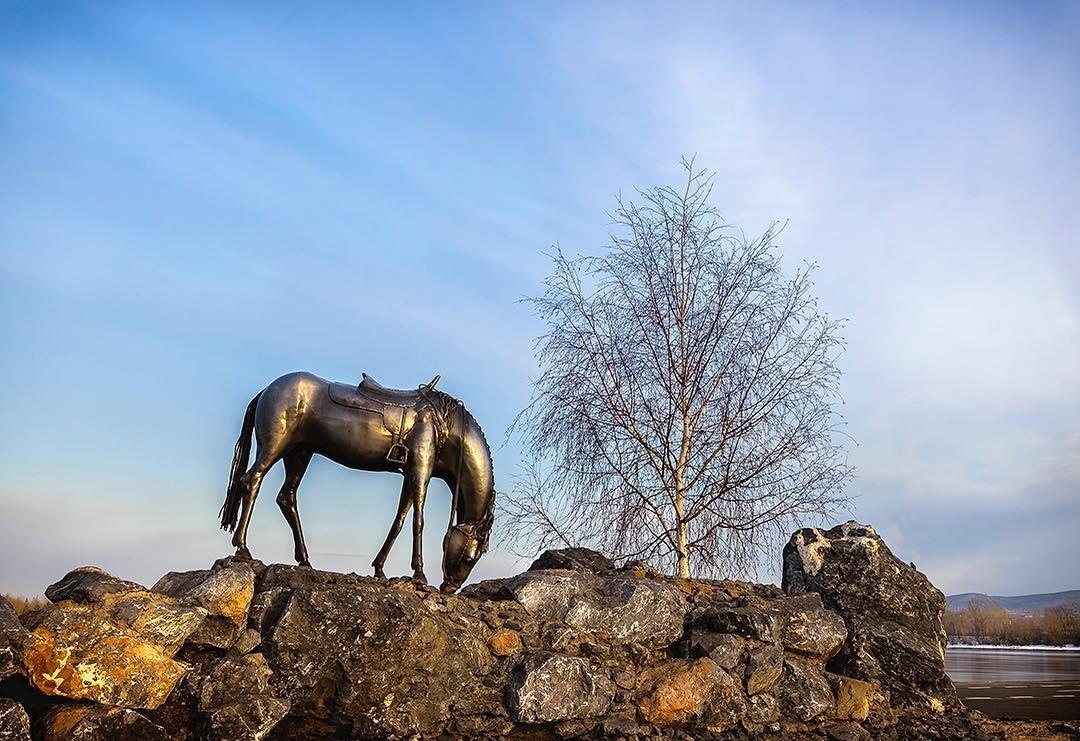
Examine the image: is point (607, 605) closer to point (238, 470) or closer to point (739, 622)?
point (739, 622)

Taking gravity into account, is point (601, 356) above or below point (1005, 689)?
above

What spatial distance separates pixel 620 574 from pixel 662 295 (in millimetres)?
4942

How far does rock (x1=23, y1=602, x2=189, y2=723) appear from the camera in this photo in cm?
644

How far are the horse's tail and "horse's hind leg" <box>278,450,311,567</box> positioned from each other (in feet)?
1.38

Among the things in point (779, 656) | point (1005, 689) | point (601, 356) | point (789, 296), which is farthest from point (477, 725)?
point (1005, 689)

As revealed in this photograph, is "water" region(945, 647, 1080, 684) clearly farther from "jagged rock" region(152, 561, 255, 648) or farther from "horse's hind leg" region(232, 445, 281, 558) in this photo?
"jagged rock" region(152, 561, 255, 648)

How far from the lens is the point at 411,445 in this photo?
8984 millimetres

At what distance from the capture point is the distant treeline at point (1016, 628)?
112 feet

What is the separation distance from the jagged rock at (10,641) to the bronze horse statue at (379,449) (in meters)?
2.14

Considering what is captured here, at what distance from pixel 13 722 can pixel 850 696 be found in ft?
24.7

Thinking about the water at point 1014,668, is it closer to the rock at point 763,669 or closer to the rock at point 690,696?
the rock at point 763,669

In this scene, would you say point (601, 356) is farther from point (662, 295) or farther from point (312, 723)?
point (312, 723)

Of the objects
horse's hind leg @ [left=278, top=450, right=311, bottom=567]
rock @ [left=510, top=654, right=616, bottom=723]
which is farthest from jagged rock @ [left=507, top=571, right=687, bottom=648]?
horse's hind leg @ [left=278, top=450, right=311, bottom=567]

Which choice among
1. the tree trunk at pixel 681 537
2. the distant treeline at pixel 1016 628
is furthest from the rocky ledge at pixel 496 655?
the distant treeline at pixel 1016 628
